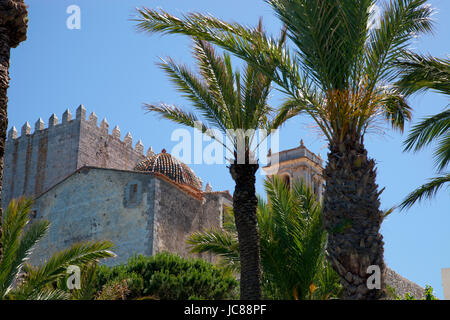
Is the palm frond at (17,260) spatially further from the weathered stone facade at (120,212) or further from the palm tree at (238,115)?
the weathered stone facade at (120,212)

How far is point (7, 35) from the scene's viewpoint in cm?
792

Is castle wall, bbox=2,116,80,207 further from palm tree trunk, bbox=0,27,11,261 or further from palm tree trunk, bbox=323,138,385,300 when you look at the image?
palm tree trunk, bbox=323,138,385,300

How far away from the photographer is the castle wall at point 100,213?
23641 mm

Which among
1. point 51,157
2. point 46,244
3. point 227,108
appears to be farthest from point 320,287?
point 51,157

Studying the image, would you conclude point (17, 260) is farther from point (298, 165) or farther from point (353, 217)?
point (298, 165)

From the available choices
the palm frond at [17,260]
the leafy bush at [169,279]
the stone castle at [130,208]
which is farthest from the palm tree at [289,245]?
the stone castle at [130,208]

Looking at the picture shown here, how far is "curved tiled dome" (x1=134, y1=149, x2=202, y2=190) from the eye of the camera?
2866 centimetres

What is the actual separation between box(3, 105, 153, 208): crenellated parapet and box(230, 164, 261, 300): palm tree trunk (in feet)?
86.5

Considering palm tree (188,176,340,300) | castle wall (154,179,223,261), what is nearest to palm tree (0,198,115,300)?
palm tree (188,176,340,300)

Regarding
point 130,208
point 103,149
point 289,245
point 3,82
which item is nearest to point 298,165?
point 103,149

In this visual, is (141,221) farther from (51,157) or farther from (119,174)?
(51,157)

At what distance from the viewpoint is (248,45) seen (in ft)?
30.6

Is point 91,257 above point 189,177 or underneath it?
underneath
